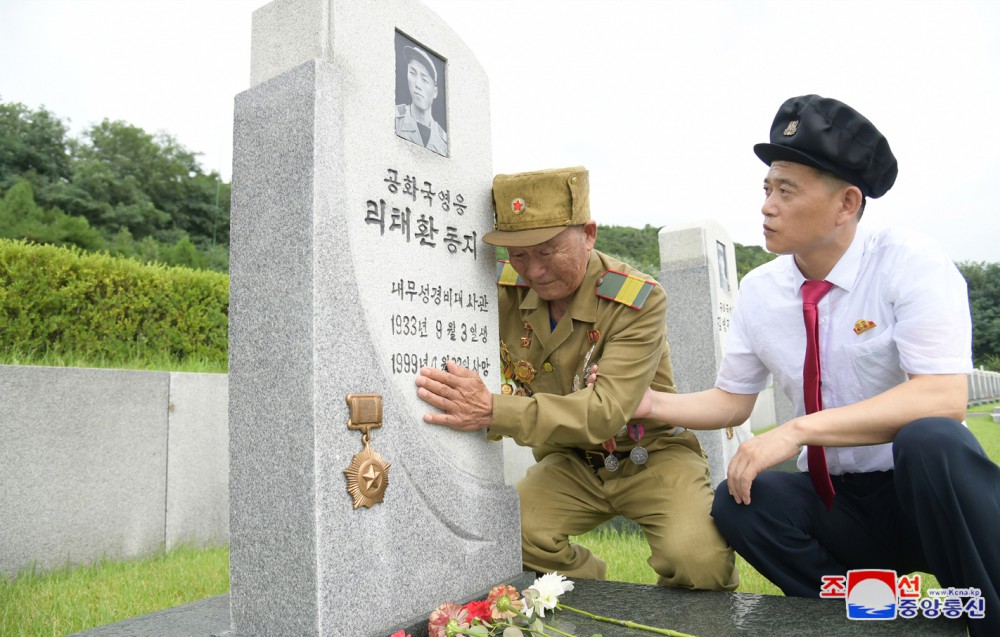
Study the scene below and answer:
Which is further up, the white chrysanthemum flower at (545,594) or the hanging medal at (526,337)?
the hanging medal at (526,337)

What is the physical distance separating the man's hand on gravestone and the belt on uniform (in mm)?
730

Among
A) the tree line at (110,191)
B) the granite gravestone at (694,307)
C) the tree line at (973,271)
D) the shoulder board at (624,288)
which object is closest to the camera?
the shoulder board at (624,288)

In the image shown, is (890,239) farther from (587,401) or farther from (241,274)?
(241,274)

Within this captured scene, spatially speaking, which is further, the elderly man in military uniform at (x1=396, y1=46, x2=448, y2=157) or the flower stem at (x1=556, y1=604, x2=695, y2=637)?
the elderly man in military uniform at (x1=396, y1=46, x2=448, y2=157)

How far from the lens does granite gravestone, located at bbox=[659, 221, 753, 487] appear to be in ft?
19.9

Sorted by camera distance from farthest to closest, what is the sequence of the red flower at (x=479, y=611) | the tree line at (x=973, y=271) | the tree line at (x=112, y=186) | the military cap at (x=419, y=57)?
the tree line at (x=973, y=271)
the tree line at (x=112, y=186)
the military cap at (x=419, y=57)
the red flower at (x=479, y=611)

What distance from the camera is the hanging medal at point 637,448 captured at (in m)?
2.97

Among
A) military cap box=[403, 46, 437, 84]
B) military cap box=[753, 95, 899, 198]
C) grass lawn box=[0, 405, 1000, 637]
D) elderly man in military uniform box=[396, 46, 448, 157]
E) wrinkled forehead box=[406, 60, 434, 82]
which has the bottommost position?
grass lawn box=[0, 405, 1000, 637]

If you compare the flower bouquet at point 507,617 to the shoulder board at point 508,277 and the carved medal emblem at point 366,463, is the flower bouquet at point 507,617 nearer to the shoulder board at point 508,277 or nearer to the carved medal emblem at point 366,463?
the carved medal emblem at point 366,463

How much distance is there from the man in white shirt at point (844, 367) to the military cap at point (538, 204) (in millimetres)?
675

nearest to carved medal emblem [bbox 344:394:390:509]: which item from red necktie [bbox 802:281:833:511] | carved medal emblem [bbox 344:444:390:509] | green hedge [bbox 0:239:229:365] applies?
carved medal emblem [bbox 344:444:390:509]

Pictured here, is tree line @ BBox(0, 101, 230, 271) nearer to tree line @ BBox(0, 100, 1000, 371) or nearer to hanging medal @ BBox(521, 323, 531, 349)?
tree line @ BBox(0, 100, 1000, 371)

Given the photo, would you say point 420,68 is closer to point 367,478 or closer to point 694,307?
point 367,478

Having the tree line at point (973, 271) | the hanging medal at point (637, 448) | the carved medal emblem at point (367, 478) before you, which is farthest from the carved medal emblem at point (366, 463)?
the tree line at point (973, 271)
